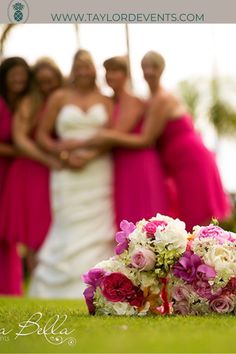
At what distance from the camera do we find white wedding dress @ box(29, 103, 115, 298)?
615cm

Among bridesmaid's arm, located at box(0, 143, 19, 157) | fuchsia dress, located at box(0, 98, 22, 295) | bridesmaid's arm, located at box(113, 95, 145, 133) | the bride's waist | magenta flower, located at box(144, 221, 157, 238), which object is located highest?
bridesmaid's arm, located at box(113, 95, 145, 133)

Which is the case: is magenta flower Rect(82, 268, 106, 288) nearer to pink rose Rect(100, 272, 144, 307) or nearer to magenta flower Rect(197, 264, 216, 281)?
pink rose Rect(100, 272, 144, 307)

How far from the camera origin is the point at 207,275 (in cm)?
302

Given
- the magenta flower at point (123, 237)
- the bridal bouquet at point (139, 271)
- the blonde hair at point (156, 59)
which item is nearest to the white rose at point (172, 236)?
the bridal bouquet at point (139, 271)

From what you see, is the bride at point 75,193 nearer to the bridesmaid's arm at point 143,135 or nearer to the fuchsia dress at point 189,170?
the bridesmaid's arm at point 143,135

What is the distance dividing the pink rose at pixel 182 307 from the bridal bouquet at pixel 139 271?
1.0 inches

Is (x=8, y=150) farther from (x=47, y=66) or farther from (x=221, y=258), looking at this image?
(x=221, y=258)

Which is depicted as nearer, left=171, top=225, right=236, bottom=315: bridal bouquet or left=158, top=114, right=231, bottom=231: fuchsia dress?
left=171, top=225, right=236, bottom=315: bridal bouquet

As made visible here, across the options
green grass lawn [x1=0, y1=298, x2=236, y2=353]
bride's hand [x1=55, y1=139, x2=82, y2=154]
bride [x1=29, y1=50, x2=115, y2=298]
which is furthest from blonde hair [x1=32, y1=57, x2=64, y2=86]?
green grass lawn [x1=0, y1=298, x2=236, y2=353]

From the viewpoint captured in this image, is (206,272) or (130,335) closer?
(130,335)

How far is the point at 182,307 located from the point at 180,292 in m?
0.05

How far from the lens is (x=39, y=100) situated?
6312 mm

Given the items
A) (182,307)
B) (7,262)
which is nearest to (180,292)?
(182,307)

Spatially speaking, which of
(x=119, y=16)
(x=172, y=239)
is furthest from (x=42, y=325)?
(x=119, y=16)
